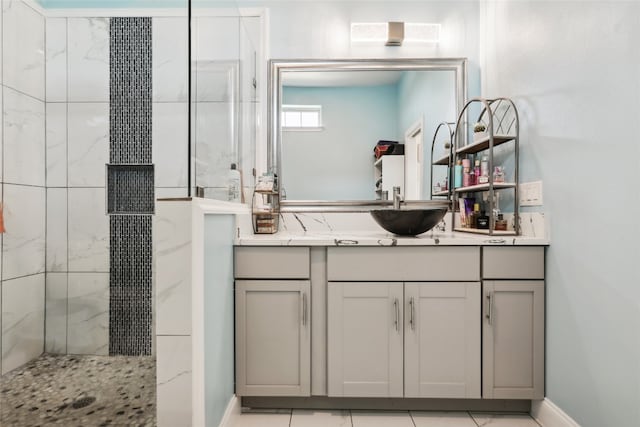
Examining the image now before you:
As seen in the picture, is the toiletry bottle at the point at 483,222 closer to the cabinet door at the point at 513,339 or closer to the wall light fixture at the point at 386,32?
the cabinet door at the point at 513,339

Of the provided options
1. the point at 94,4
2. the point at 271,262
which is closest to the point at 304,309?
the point at 271,262

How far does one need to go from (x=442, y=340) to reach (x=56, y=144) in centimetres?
209

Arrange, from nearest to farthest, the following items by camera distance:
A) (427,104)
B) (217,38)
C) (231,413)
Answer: (217,38) → (231,413) → (427,104)

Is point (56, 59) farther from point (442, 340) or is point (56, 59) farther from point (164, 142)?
point (442, 340)

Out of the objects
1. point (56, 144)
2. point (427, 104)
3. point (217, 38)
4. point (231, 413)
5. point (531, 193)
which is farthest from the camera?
point (427, 104)

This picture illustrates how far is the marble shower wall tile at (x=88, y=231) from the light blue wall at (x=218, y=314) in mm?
818

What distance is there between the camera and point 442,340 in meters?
1.67

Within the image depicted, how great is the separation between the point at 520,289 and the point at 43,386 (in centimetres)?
213

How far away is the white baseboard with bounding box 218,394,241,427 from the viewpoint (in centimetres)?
153

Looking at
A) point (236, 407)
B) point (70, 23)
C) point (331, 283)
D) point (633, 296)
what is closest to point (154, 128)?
point (70, 23)

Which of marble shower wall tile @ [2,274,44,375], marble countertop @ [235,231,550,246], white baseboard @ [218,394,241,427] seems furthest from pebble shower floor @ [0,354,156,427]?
marble countertop @ [235,231,550,246]

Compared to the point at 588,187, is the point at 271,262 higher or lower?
lower

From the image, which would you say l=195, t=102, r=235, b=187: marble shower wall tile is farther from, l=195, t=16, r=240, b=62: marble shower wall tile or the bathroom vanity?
the bathroom vanity

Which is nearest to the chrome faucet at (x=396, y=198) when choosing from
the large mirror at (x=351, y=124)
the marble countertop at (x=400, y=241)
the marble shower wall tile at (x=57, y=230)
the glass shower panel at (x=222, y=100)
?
the large mirror at (x=351, y=124)
